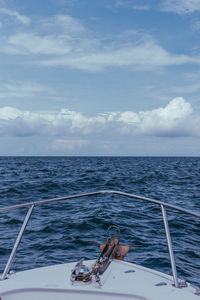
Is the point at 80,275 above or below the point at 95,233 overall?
above

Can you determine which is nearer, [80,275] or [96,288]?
[96,288]

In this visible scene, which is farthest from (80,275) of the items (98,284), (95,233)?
(95,233)

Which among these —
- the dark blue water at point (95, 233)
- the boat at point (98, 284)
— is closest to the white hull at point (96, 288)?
the boat at point (98, 284)

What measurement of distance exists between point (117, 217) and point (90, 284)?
7.17 m

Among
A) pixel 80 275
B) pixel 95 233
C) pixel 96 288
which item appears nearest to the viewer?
pixel 96 288

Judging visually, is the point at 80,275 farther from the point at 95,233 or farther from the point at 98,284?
the point at 95,233

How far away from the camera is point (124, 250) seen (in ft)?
11.4

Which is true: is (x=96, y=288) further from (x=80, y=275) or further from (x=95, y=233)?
(x=95, y=233)

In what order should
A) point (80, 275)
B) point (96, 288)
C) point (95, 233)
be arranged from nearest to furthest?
point (96, 288) → point (80, 275) → point (95, 233)

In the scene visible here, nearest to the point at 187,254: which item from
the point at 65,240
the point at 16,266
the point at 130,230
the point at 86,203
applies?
the point at 130,230

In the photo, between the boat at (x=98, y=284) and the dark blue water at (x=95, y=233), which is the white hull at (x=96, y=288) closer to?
the boat at (x=98, y=284)

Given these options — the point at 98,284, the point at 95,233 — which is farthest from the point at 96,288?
the point at 95,233

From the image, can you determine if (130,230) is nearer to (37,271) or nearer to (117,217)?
(117,217)

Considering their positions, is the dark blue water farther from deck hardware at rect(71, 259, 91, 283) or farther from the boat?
deck hardware at rect(71, 259, 91, 283)
